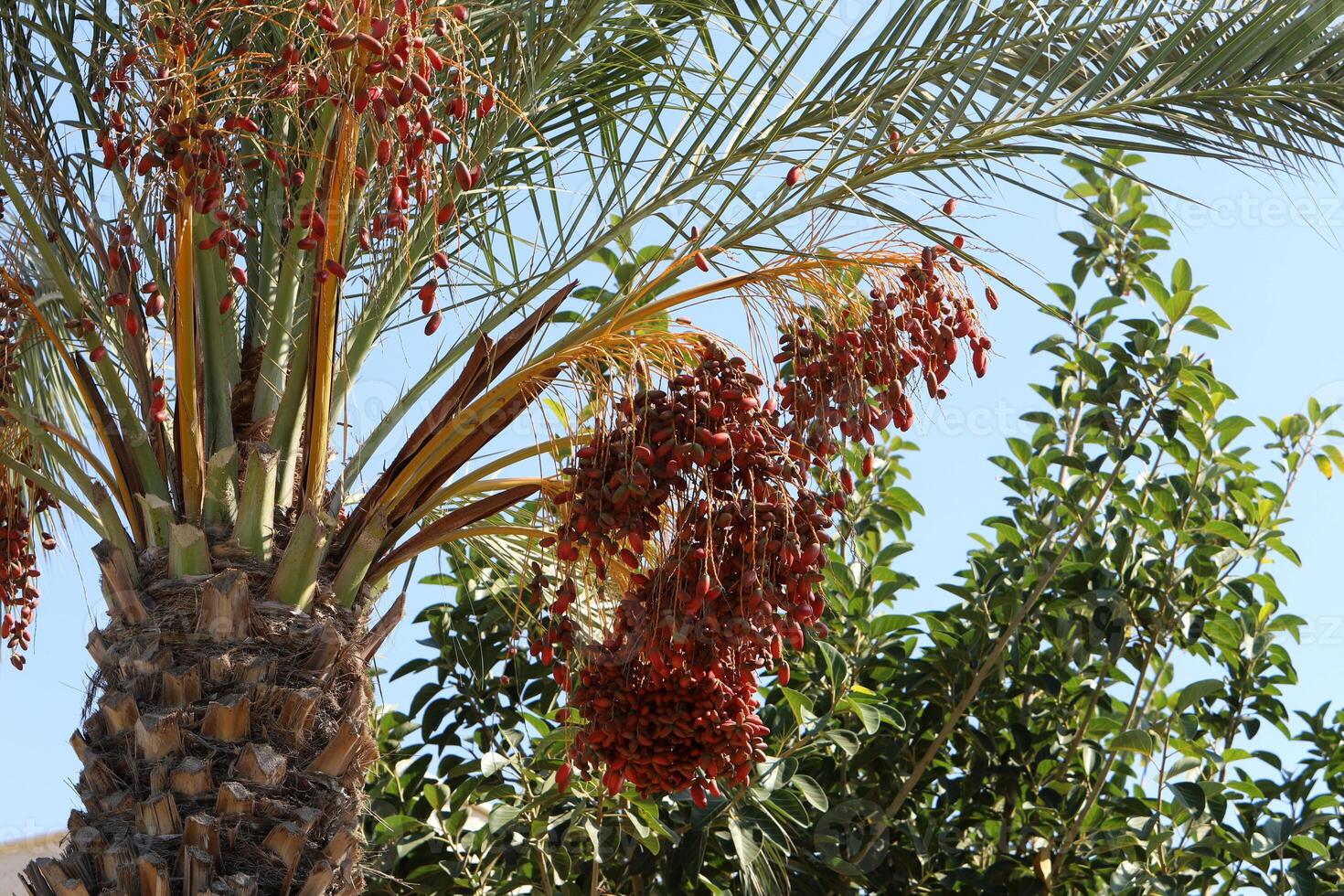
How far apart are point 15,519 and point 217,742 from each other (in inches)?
57.2

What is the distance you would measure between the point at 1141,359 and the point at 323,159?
3.24m

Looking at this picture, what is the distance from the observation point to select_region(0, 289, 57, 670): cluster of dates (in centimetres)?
353

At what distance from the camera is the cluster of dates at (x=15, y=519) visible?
11.6 ft

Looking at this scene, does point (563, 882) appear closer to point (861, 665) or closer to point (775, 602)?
point (861, 665)

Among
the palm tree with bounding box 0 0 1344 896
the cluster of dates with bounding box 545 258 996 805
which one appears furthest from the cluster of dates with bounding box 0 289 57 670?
the cluster of dates with bounding box 545 258 996 805

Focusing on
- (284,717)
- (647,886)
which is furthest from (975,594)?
(284,717)

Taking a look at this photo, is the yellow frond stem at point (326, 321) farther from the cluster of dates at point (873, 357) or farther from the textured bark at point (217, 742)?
the cluster of dates at point (873, 357)

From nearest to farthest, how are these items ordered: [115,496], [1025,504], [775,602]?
[775,602] < [115,496] < [1025,504]

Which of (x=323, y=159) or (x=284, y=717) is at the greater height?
(x=323, y=159)

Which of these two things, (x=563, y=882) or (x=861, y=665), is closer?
(x=563, y=882)

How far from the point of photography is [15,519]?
3701 millimetres

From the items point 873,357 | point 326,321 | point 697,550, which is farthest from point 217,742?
point 873,357

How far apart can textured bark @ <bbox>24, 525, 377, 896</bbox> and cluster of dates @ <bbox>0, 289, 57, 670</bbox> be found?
0.94m

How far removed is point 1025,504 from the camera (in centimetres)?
516
